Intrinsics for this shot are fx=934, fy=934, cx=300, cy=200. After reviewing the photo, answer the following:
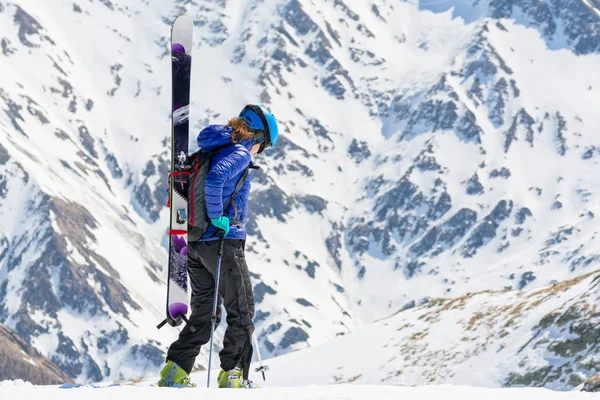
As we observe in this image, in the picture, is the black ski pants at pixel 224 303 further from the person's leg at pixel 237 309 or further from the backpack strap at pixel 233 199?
the backpack strap at pixel 233 199

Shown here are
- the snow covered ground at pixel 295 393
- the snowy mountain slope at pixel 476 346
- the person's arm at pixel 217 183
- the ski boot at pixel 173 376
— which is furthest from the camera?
the snowy mountain slope at pixel 476 346

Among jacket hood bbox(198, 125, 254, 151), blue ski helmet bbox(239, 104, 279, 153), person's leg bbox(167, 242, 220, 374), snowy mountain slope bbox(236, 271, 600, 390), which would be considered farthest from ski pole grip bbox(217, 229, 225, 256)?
snowy mountain slope bbox(236, 271, 600, 390)

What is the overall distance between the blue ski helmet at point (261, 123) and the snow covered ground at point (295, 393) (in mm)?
3795

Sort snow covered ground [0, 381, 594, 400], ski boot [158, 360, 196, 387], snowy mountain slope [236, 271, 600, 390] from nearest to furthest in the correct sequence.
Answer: snow covered ground [0, 381, 594, 400] → ski boot [158, 360, 196, 387] → snowy mountain slope [236, 271, 600, 390]

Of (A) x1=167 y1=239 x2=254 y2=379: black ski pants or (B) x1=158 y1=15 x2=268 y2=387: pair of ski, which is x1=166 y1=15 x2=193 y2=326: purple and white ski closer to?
(B) x1=158 y1=15 x2=268 y2=387: pair of ski

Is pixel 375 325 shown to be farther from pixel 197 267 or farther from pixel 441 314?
pixel 197 267

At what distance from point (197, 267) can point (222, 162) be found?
5.68 feet

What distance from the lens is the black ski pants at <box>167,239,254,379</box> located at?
1323 centimetres

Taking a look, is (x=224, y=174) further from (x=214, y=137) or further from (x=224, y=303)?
(x=224, y=303)

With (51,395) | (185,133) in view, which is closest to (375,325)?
(185,133)

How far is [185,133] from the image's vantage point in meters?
15.8

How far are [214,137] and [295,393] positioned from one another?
3.94 m

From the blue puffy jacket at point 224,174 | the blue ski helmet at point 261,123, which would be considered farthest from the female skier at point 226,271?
the blue ski helmet at point 261,123

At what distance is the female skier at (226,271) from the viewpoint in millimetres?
13105
